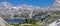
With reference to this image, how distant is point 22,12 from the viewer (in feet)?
4.90

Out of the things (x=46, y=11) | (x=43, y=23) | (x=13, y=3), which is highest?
(x=13, y=3)

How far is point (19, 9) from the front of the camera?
1.49 metres

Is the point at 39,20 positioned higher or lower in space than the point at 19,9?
lower

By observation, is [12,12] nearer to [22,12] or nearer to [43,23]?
[22,12]

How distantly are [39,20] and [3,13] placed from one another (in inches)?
13.4

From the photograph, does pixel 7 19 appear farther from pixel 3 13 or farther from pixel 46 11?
pixel 46 11

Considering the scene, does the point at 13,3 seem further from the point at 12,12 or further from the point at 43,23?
the point at 43,23

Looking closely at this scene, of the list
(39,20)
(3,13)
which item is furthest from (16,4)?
(39,20)

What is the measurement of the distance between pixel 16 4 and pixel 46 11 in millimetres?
286

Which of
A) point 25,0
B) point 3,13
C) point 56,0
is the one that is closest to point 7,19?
point 3,13

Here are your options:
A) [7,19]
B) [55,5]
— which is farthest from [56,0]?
[7,19]

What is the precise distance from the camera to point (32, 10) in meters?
1.49

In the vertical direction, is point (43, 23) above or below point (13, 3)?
below

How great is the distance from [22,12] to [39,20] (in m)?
0.17
